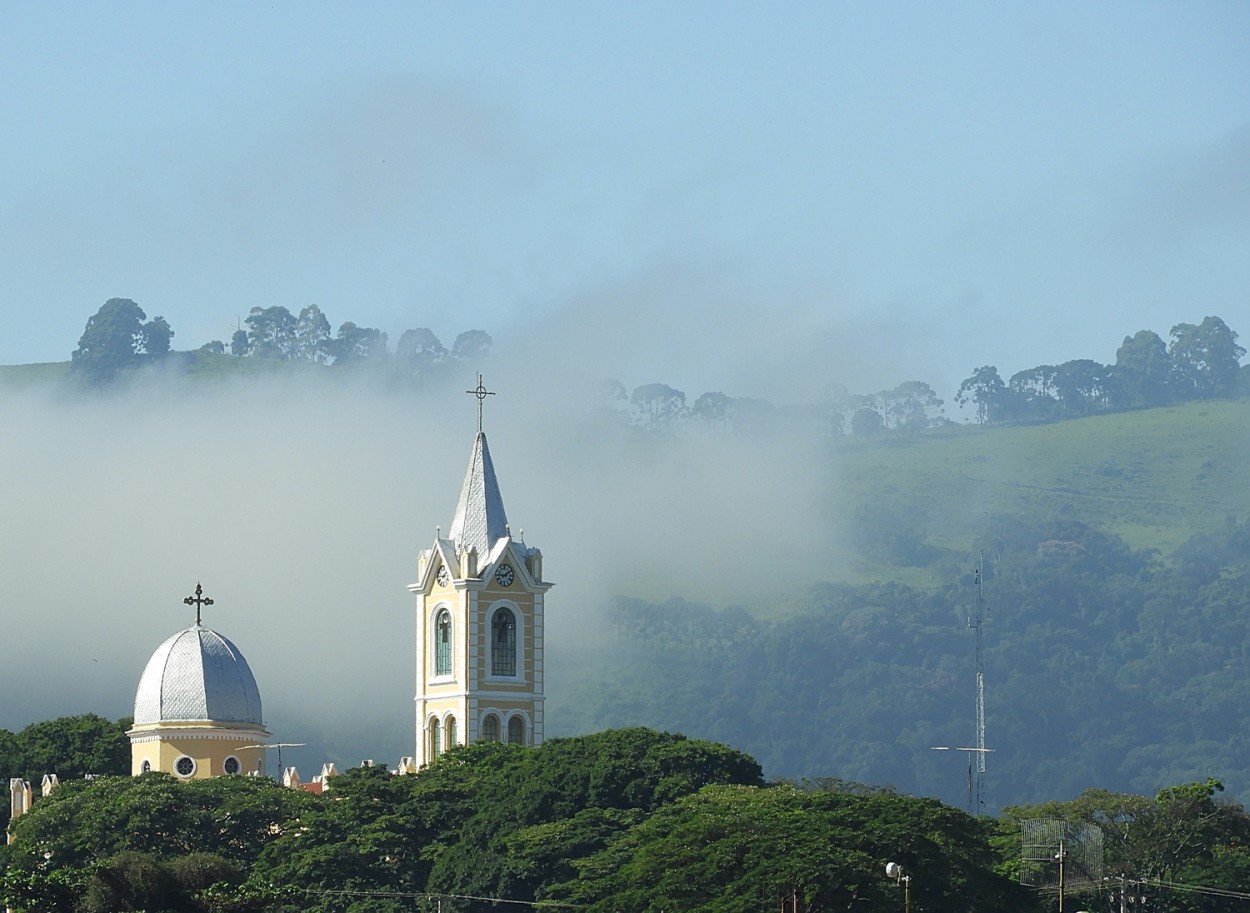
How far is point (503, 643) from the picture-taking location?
113 metres

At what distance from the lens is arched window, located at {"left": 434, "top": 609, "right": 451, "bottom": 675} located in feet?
371

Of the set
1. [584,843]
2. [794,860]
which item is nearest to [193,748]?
[584,843]

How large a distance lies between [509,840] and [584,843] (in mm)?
2680

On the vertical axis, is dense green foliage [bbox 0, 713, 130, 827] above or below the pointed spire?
below

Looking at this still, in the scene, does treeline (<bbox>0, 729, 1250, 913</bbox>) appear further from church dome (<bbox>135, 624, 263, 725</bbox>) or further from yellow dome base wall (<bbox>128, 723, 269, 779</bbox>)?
church dome (<bbox>135, 624, 263, 725</bbox>)

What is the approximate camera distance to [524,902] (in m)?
91.5

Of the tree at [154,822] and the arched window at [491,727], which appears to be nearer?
the tree at [154,822]

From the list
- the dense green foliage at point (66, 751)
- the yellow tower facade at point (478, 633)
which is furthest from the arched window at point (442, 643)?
the dense green foliage at point (66, 751)

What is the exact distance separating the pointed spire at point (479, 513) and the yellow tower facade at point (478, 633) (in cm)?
4

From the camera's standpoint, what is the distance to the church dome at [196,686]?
117625 mm

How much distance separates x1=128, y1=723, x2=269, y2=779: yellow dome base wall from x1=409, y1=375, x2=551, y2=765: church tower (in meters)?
9.29

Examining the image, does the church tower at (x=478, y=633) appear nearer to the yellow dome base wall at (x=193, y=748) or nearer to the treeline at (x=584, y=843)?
the treeline at (x=584, y=843)

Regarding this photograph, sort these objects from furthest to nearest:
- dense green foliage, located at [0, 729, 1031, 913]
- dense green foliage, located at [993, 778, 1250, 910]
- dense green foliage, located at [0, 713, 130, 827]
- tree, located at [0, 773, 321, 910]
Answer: dense green foliage, located at [0, 713, 130, 827]
dense green foliage, located at [993, 778, 1250, 910]
tree, located at [0, 773, 321, 910]
dense green foliage, located at [0, 729, 1031, 913]

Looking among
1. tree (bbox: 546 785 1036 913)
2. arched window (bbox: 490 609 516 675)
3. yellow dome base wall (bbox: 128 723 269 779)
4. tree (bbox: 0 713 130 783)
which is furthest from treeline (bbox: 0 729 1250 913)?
tree (bbox: 0 713 130 783)
